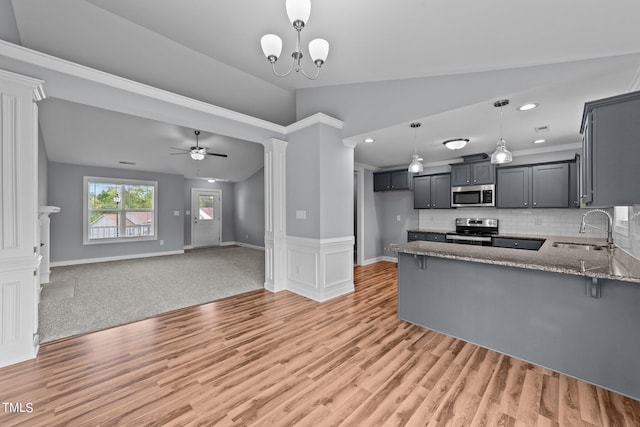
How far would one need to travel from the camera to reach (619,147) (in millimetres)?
1883

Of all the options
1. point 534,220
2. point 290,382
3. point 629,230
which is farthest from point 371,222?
point 290,382

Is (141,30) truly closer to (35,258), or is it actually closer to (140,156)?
(35,258)

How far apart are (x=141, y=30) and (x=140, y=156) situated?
4.49 m

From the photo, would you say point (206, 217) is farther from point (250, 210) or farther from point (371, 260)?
point (371, 260)

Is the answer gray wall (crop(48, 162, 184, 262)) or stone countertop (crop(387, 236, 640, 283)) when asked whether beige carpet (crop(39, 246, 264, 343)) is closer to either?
gray wall (crop(48, 162, 184, 262))

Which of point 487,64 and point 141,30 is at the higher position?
point 141,30

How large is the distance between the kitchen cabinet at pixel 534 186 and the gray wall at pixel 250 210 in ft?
22.4

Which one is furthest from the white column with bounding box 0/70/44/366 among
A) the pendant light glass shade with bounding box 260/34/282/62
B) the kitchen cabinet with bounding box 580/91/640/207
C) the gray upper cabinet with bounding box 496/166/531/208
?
the gray upper cabinet with bounding box 496/166/531/208

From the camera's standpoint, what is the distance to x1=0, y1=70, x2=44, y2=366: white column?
2186 millimetres

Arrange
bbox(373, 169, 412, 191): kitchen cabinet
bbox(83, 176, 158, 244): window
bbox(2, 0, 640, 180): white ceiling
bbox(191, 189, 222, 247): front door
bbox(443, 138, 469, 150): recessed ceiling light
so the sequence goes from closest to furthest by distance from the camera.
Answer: bbox(2, 0, 640, 180): white ceiling
bbox(443, 138, 469, 150): recessed ceiling light
bbox(373, 169, 412, 191): kitchen cabinet
bbox(83, 176, 158, 244): window
bbox(191, 189, 222, 247): front door

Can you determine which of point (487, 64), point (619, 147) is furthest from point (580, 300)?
point (487, 64)

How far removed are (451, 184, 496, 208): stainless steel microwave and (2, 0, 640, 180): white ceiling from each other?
36.1 inches

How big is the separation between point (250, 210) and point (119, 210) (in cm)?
380

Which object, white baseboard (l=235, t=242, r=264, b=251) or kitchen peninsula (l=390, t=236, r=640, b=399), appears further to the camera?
white baseboard (l=235, t=242, r=264, b=251)
